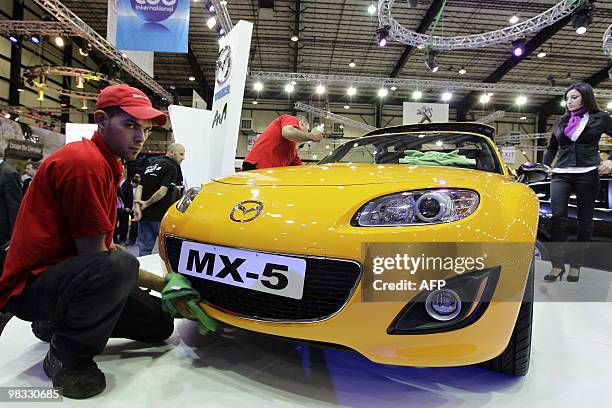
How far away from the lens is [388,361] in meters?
1.21

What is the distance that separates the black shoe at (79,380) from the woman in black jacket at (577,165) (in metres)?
3.08

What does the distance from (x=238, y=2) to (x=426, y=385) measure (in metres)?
11.9

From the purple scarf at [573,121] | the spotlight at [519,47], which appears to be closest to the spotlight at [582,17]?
the spotlight at [519,47]

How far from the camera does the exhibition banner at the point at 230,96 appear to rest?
3807 mm

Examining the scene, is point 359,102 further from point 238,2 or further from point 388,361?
point 388,361

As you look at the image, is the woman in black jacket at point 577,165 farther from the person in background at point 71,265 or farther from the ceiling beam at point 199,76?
the ceiling beam at point 199,76

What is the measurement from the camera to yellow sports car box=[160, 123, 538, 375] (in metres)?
1.18

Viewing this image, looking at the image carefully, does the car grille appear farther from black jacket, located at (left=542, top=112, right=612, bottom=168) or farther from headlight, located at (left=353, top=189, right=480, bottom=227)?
black jacket, located at (left=542, top=112, right=612, bottom=168)

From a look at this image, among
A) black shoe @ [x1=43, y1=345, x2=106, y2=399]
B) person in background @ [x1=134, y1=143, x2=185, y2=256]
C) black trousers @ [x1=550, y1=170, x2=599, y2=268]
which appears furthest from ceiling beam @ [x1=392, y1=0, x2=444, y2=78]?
black shoe @ [x1=43, y1=345, x2=106, y2=399]

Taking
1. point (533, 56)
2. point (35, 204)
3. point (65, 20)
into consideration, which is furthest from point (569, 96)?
point (533, 56)

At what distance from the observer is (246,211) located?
1390 millimetres

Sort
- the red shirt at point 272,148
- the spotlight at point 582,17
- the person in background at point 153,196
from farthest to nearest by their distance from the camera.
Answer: the spotlight at point 582,17
the person in background at point 153,196
the red shirt at point 272,148

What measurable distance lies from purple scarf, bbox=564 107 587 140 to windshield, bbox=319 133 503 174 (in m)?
1.25

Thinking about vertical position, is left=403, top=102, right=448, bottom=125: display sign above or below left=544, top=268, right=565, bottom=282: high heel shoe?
above
